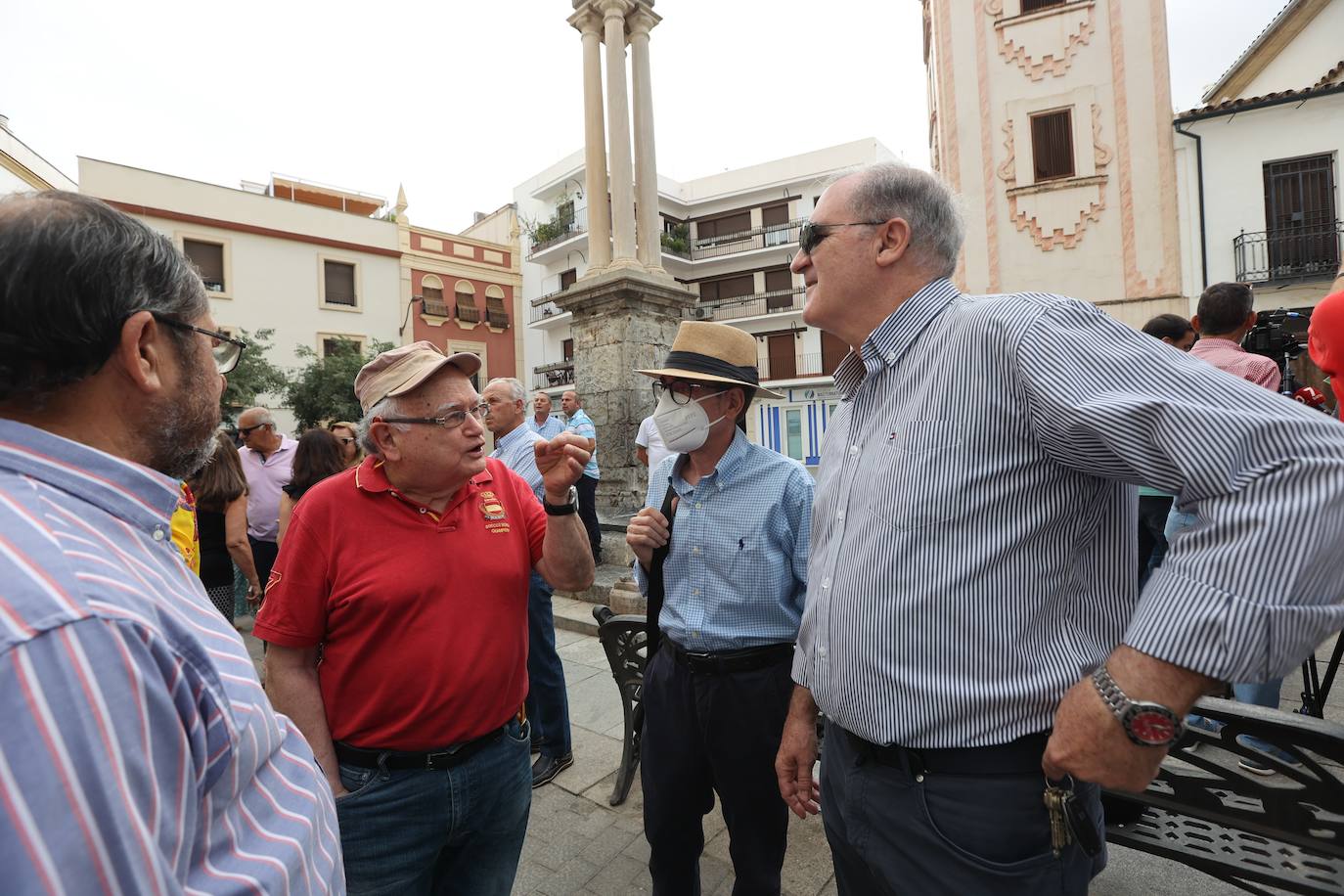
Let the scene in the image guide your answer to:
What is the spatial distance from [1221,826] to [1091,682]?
148 cm

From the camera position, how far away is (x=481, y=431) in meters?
2.04

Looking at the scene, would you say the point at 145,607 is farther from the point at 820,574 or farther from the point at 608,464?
the point at 608,464

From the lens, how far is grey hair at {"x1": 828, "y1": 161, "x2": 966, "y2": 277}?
1594 mm

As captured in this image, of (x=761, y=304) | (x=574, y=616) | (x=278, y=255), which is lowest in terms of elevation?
(x=574, y=616)

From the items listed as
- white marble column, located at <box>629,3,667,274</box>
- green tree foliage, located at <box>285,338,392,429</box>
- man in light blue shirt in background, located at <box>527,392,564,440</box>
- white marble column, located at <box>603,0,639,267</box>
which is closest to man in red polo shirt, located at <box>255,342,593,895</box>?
man in light blue shirt in background, located at <box>527,392,564,440</box>

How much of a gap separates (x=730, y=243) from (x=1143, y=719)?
102 ft

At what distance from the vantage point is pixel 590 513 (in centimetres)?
627

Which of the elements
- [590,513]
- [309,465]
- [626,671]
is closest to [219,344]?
[626,671]

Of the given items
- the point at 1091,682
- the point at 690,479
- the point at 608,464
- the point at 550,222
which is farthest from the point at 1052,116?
the point at 550,222

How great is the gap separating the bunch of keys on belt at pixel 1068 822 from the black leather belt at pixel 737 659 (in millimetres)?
1012

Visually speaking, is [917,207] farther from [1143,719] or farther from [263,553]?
[263,553]

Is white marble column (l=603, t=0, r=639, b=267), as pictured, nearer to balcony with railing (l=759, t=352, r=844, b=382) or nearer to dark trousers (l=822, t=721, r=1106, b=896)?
dark trousers (l=822, t=721, r=1106, b=896)

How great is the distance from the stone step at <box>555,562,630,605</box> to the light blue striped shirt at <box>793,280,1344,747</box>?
14.1ft

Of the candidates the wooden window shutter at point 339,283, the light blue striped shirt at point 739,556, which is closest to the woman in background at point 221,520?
the light blue striped shirt at point 739,556
